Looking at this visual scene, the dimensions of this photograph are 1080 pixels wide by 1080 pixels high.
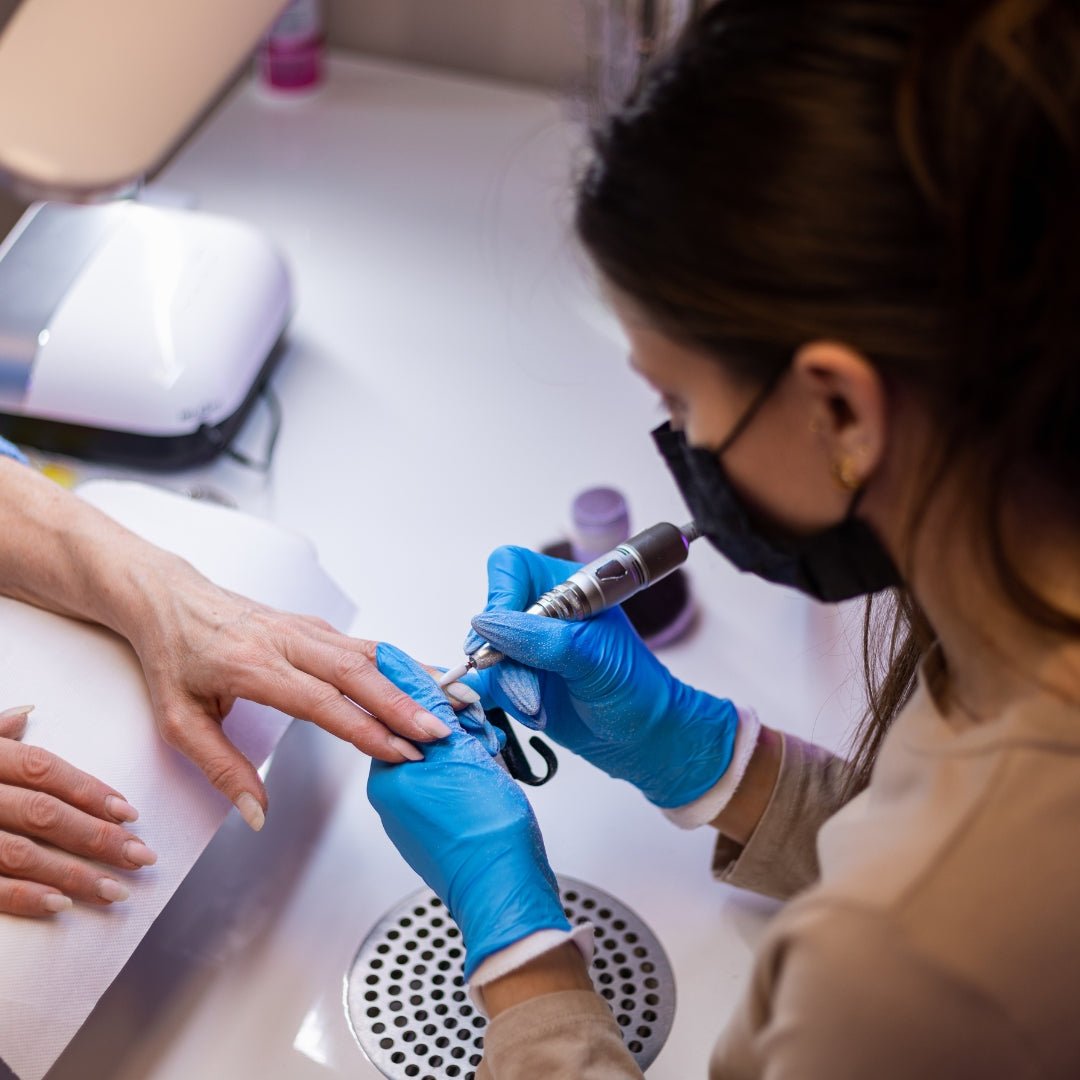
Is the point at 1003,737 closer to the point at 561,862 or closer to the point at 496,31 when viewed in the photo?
the point at 561,862

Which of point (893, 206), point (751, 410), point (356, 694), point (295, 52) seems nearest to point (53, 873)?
point (356, 694)

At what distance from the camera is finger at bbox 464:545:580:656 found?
3.56ft

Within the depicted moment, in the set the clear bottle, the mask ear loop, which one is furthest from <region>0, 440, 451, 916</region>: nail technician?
the clear bottle

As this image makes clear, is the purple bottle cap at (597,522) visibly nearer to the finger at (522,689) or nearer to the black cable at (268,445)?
the finger at (522,689)

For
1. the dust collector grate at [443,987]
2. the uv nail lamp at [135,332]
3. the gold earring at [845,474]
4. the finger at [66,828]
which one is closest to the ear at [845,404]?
the gold earring at [845,474]

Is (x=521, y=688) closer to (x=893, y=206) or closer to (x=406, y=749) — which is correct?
(x=406, y=749)

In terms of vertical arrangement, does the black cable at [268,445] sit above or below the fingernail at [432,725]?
below

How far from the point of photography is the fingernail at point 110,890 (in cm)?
91

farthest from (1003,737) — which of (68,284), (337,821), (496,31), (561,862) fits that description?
(496,31)

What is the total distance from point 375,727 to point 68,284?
26.7 inches

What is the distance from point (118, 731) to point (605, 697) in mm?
A: 377

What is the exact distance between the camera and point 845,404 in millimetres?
700

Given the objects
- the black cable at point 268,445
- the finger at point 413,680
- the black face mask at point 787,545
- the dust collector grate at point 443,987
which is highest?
the black face mask at point 787,545

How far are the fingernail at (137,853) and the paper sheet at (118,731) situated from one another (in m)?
0.02
